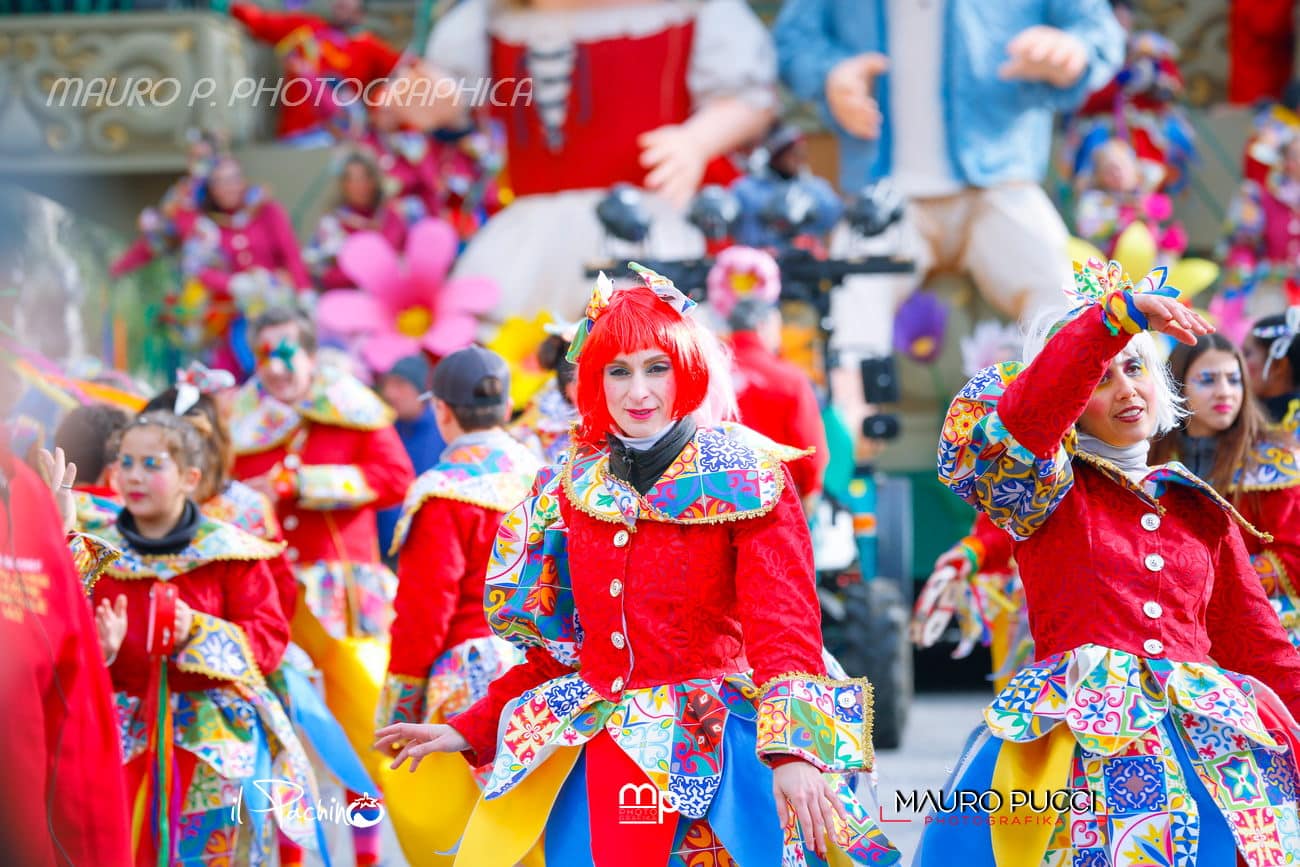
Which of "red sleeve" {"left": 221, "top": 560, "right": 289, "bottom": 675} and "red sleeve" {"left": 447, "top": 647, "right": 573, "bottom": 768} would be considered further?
"red sleeve" {"left": 221, "top": 560, "right": 289, "bottom": 675}

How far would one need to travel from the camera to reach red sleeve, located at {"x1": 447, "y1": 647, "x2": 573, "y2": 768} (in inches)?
126

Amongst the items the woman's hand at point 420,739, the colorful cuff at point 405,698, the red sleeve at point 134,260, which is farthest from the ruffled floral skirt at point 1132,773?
the red sleeve at point 134,260

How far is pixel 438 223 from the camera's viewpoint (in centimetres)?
850

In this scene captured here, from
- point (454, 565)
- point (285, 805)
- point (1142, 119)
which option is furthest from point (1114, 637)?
point (1142, 119)

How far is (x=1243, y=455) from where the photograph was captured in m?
3.97

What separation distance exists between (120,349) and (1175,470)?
7.51m

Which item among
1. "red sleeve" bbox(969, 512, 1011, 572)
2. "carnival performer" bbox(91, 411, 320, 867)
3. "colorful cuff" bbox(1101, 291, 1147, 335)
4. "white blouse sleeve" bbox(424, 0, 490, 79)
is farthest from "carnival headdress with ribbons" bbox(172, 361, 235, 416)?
"white blouse sleeve" bbox(424, 0, 490, 79)

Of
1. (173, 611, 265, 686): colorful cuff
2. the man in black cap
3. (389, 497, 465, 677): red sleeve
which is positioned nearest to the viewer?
(173, 611, 265, 686): colorful cuff

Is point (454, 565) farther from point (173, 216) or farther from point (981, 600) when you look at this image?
point (173, 216)

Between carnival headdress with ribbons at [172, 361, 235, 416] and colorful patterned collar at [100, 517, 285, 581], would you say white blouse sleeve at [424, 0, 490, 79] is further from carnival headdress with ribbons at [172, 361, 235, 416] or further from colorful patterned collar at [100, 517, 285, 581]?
colorful patterned collar at [100, 517, 285, 581]

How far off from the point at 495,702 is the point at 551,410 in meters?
1.76

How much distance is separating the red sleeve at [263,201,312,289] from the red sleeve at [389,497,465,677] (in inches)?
216

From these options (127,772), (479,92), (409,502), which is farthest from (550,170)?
(127,772)

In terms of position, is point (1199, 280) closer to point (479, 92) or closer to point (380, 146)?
point (479, 92)
